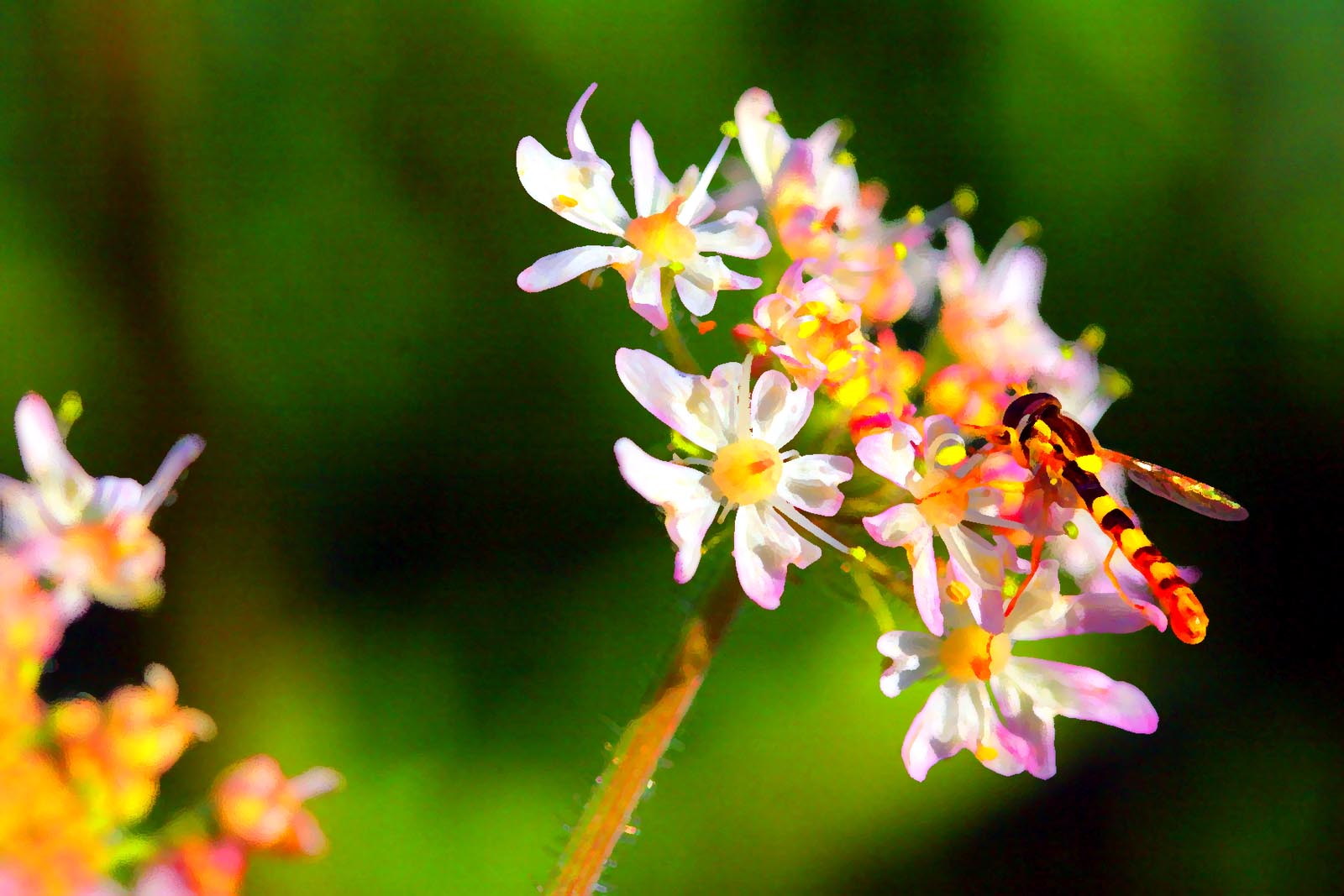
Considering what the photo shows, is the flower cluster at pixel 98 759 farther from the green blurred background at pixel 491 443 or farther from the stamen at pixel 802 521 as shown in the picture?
the green blurred background at pixel 491 443

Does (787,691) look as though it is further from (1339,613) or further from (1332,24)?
(1332,24)

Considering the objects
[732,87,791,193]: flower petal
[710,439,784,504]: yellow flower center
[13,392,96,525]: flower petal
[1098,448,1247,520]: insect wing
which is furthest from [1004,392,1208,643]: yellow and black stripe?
[13,392,96,525]: flower petal

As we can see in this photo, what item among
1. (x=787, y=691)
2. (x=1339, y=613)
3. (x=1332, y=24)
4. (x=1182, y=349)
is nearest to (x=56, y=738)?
(x=787, y=691)

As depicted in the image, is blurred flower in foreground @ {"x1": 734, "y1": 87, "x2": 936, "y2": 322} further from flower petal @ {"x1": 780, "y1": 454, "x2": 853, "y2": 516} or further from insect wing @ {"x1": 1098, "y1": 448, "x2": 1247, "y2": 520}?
insect wing @ {"x1": 1098, "y1": 448, "x2": 1247, "y2": 520}

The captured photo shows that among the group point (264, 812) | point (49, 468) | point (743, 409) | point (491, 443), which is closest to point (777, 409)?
point (743, 409)

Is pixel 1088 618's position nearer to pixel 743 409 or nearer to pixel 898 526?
pixel 898 526
